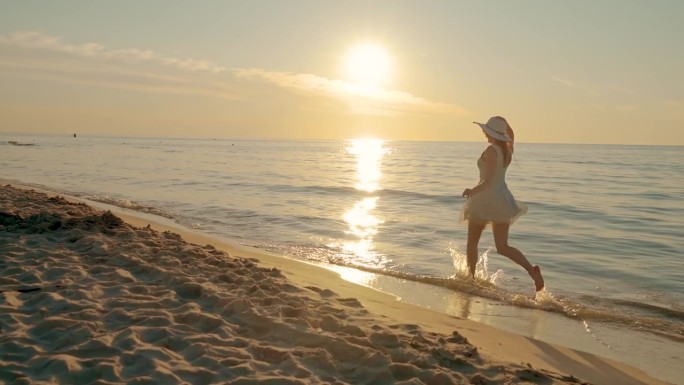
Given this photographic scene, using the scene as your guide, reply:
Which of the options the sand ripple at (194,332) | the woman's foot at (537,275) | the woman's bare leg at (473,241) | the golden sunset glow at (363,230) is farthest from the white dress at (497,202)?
the golden sunset glow at (363,230)

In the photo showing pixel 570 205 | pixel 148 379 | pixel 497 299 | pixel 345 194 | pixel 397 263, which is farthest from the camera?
pixel 345 194

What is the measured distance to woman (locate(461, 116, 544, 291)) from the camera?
245 inches

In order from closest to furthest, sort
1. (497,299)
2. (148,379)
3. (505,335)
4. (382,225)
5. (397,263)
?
(148,379) → (505,335) → (497,299) → (397,263) → (382,225)

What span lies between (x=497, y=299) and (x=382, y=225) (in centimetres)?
623

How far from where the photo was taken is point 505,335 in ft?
17.1

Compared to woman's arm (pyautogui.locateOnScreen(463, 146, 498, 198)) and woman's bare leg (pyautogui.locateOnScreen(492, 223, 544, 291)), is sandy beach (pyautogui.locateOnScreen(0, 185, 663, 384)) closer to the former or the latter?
woman's bare leg (pyautogui.locateOnScreen(492, 223, 544, 291))

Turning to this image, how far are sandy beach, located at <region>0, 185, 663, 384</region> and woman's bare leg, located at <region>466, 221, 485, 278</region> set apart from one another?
1259 mm

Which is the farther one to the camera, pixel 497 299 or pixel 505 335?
pixel 497 299

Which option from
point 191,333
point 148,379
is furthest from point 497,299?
point 148,379

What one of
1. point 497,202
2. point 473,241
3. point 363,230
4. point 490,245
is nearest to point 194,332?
point 497,202

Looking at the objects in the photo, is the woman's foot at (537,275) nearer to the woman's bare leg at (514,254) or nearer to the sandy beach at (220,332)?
the woman's bare leg at (514,254)

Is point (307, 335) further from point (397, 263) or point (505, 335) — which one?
point (397, 263)

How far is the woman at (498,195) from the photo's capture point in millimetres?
6234

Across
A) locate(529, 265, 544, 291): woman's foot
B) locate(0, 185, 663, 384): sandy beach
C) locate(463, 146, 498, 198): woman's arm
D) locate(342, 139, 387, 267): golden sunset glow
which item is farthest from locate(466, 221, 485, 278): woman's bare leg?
locate(342, 139, 387, 267): golden sunset glow
